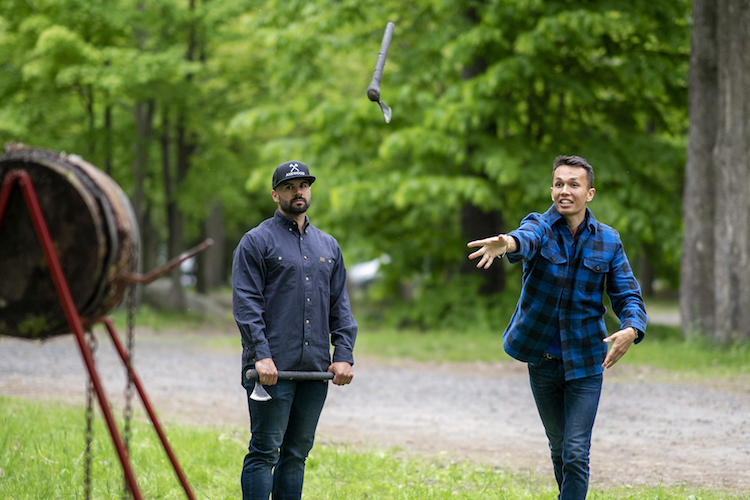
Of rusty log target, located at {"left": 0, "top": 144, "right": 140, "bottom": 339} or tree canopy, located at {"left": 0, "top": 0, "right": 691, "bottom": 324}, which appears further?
tree canopy, located at {"left": 0, "top": 0, "right": 691, "bottom": 324}

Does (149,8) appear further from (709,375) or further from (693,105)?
(709,375)

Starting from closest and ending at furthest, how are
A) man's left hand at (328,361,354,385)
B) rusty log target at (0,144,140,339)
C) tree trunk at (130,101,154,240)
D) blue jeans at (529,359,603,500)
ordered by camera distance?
rusty log target at (0,144,140,339), blue jeans at (529,359,603,500), man's left hand at (328,361,354,385), tree trunk at (130,101,154,240)

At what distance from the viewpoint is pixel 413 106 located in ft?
48.7

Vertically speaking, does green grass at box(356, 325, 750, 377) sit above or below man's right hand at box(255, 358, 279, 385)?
below

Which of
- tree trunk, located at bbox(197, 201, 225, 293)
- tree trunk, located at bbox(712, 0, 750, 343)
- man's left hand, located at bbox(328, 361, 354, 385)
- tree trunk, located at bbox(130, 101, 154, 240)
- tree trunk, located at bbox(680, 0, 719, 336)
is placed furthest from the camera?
tree trunk, located at bbox(197, 201, 225, 293)

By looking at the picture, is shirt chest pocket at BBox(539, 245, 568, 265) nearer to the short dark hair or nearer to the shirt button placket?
the short dark hair

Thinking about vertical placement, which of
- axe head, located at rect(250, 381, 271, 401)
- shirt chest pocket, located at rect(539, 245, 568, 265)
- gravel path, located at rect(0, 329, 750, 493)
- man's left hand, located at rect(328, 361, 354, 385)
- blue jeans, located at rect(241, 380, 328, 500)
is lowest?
gravel path, located at rect(0, 329, 750, 493)

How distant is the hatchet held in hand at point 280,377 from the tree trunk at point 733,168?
365 inches

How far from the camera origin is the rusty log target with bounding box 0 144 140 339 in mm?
3002

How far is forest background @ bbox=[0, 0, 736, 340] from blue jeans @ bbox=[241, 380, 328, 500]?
9.41 metres

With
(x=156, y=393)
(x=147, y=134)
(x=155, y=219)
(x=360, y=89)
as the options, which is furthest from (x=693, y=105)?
(x=155, y=219)

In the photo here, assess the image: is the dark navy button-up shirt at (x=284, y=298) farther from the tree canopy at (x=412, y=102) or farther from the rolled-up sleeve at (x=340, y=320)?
the tree canopy at (x=412, y=102)

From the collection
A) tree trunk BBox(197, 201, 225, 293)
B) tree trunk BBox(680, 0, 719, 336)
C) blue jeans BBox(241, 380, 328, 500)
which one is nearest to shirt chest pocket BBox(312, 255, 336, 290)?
blue jeans BBox(241, 380, 328, 500)

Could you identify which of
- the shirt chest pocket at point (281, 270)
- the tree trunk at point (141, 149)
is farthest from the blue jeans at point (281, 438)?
the tree trunk at point (141, 149)
